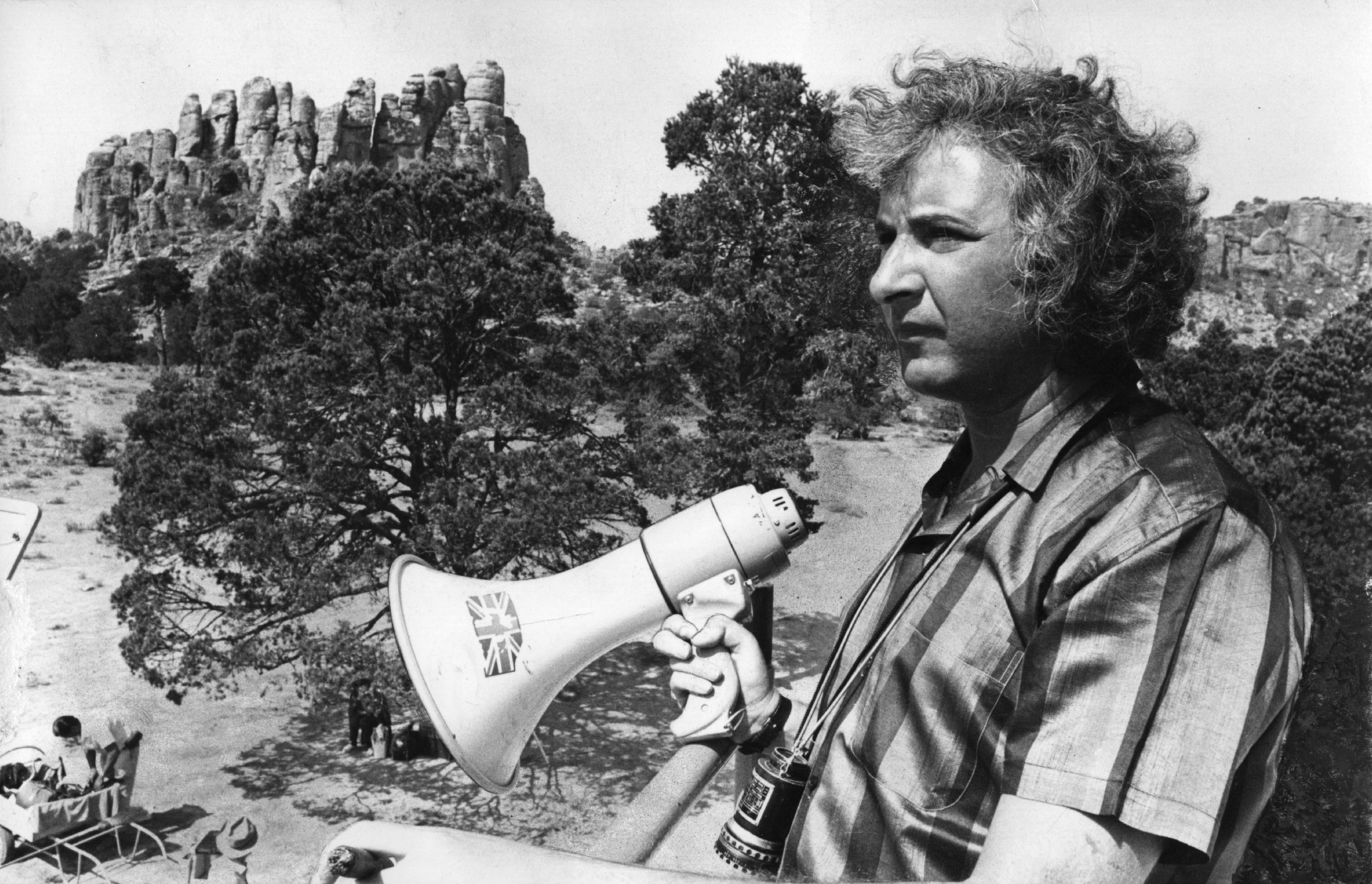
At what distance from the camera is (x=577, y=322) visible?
12500 mm

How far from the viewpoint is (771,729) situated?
1.45m

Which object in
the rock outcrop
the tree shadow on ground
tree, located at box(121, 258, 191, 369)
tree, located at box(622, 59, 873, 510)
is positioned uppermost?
the rock outcrop

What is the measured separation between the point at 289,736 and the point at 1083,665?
12715 millimetres

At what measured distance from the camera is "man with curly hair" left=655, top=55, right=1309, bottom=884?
2.47 ft

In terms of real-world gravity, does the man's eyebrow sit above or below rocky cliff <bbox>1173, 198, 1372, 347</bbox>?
below

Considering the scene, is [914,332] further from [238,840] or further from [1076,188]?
[238,840]

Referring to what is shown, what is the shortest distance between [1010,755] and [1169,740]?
4.6 inches

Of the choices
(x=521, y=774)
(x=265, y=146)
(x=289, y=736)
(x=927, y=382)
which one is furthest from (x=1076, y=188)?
(x=265, y=146)

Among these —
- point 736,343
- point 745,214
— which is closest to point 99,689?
point 736,343

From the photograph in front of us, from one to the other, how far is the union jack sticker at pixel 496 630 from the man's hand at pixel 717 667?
0.72 feet

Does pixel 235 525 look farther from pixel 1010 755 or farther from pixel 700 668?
pixel 1010 755

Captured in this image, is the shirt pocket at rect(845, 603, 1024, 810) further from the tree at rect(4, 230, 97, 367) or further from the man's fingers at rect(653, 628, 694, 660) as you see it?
the tree at rect(4, 230, 97, 367)

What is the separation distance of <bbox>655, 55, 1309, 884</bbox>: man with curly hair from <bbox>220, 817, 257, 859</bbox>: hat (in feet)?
22.7

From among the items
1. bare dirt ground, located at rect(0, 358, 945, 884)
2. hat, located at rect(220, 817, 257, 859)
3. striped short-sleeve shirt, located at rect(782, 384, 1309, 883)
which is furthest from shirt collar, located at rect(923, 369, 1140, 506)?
hat, located at rect(220, 817, 257, 859)
